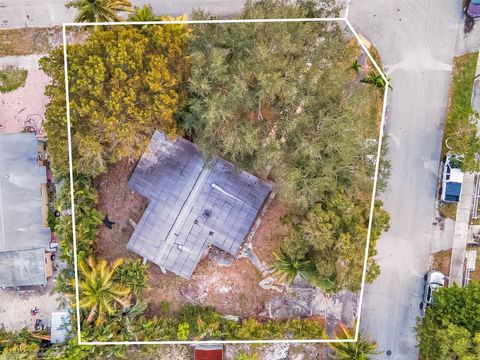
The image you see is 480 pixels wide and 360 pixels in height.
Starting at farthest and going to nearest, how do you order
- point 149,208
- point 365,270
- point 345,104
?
point 149,208, point 365,270, point 345,104

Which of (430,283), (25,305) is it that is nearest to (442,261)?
(430,283)

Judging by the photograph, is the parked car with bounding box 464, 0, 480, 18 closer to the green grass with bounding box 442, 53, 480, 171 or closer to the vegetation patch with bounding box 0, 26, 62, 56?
the green grass with bounding box 442, 53, 480, 171

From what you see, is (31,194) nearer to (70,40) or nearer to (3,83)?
(3,83)

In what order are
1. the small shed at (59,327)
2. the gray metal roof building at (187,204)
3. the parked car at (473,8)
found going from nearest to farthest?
1. the gray metal roof building at (187,204)
2. the small shed at (59,327)
3. the parked car at (473,8)

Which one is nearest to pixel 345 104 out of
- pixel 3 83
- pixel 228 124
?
pixel 228 124

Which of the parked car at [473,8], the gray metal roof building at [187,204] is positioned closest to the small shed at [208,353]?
the gray metal roof building at [187,204]

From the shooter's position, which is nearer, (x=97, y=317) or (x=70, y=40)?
(x=97, y=317)

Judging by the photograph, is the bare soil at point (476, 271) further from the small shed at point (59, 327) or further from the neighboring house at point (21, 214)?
the neighboring house at point (21, 214)
